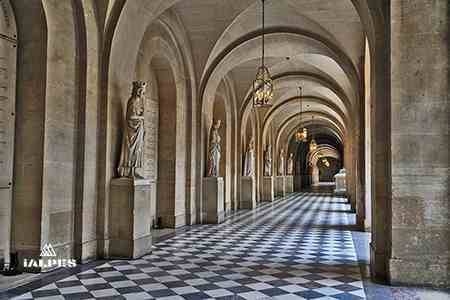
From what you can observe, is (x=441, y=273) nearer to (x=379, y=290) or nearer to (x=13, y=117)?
(x=379, y=290)

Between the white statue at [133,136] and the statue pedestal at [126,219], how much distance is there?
226 millimetres

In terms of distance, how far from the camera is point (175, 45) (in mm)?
10727

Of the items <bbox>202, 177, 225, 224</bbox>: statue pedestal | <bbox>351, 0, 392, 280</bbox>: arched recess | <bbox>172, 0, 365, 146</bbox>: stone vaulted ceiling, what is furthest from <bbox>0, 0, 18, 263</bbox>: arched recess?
<bbox>202, 177, 225, 224</bbox>: statue pedestal

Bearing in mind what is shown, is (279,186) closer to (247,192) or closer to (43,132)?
(247,192)

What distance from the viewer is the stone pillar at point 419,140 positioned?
5172mm

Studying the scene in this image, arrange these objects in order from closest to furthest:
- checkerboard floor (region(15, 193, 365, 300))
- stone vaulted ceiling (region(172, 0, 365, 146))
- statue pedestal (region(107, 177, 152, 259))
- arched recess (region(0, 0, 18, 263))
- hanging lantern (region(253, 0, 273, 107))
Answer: checkerboard floor (region(15, 193, 365, 300))
arched recess (region(0, 0, 18, 263))
statue pedestal (region(107, 177, 152, 259))
hanging lantern (region(253, 0, 273, 107))
stone vaulted ceiling (region(172, 0, 365, 146))

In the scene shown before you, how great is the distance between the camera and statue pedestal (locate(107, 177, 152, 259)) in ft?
22.6

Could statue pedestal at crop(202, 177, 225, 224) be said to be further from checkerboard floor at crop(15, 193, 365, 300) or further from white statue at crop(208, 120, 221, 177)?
checkerboard floor at crop(15, 193, 365, 300)

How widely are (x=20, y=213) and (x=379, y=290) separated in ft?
16.8

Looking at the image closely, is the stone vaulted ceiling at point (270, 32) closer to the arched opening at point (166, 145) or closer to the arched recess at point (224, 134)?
the arched opening at point (166, 145)

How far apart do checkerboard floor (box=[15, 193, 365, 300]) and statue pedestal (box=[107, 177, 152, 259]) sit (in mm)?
282

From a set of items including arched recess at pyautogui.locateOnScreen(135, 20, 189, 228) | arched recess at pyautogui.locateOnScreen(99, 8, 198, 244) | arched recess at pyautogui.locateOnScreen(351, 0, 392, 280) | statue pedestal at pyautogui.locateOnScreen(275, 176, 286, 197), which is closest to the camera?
arched recess at pyautogui.locateOnScreen(351, 0, 392, 280)

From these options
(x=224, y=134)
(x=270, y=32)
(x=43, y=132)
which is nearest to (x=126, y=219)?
(x=43, y=132)

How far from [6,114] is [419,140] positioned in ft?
19.1
